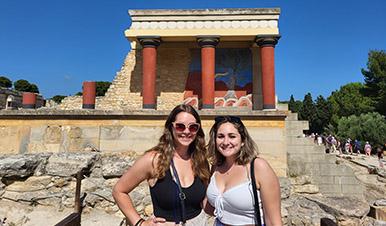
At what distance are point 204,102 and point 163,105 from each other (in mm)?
3541

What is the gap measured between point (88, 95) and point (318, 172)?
26.5 ft

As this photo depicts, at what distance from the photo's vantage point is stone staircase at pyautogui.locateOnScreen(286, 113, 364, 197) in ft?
28.5

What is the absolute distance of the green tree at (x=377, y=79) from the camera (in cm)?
3303

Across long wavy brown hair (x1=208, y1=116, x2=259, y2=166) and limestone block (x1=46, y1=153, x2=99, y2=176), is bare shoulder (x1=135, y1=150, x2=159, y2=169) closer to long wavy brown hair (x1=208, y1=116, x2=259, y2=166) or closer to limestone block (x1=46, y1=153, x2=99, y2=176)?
long wavy brown hair (x1=208, y1=116, x2=259, y2=166)

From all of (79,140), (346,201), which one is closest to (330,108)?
(346,201)

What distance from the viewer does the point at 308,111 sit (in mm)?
48781

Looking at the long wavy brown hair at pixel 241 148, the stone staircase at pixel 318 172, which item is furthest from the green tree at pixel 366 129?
the long wavy brown hair at pixel 241 148

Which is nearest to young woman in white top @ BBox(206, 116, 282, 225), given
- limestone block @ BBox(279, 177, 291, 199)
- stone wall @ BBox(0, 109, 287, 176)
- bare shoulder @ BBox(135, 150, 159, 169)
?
bare shoulder @ BBox(135, 150, 159, 169)

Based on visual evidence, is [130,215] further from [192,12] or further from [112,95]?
[112,95]

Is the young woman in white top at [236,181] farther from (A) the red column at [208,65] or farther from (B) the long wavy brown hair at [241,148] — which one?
(A) the red column at [208,65]

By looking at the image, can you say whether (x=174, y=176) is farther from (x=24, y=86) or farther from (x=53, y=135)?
(x=24, y=86)

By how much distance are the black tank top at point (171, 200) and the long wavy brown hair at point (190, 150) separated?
100 mm

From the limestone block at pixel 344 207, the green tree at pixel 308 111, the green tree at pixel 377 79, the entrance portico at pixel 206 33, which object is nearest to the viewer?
the limestone block at pixel 344 207

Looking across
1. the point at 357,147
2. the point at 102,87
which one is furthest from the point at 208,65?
the point at 102,87
